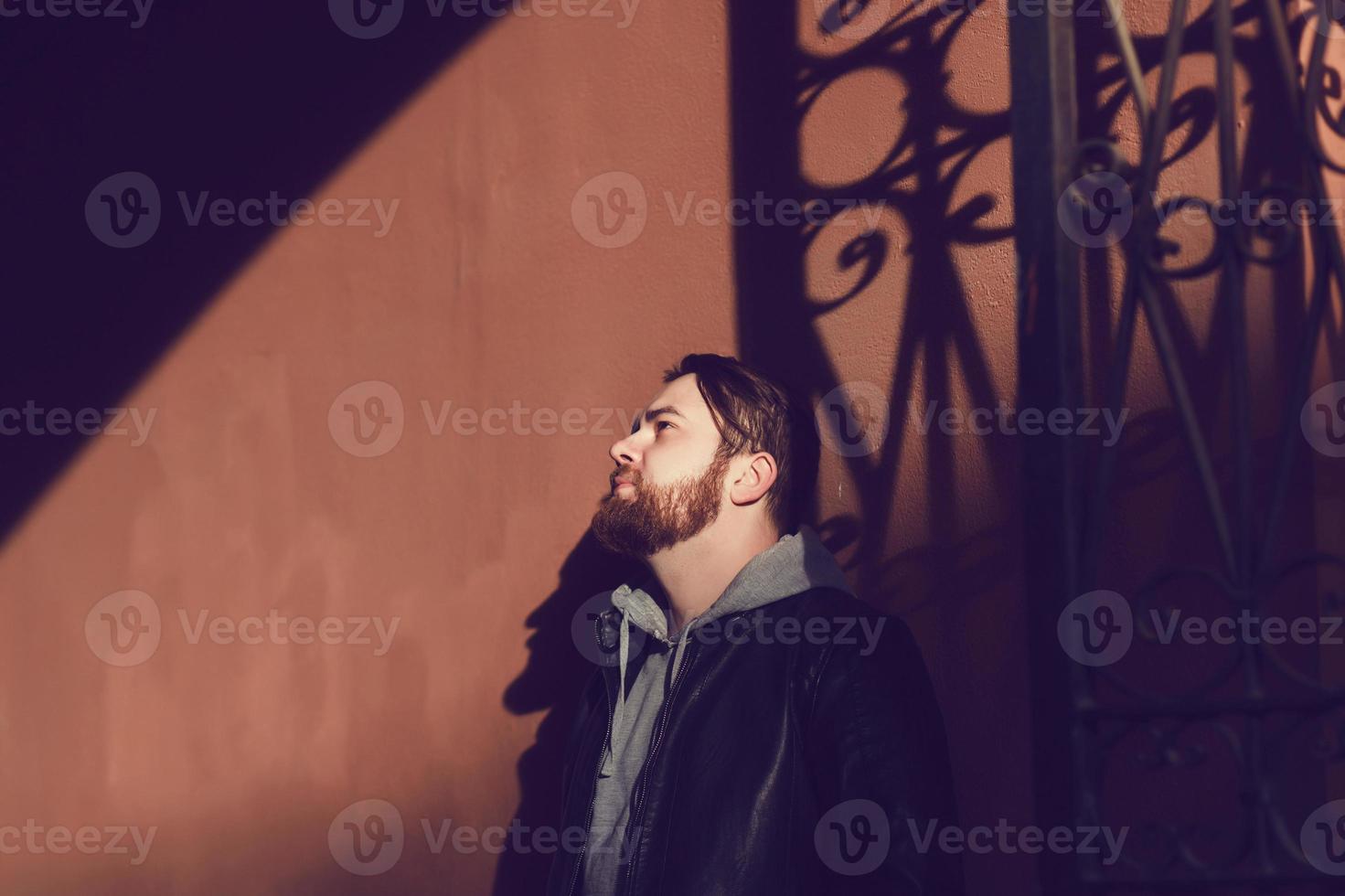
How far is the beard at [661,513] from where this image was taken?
241 cm

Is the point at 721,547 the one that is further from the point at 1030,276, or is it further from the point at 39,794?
the point at 39,794

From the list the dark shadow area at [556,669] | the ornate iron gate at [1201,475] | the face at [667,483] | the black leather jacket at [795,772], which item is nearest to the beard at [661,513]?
the face at [667,483]

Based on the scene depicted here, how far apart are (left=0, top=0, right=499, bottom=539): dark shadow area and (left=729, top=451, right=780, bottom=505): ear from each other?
1142 mm

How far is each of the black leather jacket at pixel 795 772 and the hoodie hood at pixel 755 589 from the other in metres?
0.03

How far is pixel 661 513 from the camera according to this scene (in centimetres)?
241

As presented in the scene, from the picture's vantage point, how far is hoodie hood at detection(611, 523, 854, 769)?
233cm

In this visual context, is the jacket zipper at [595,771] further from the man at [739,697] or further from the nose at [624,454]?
the nose at [624,454]

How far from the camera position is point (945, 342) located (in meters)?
2.46

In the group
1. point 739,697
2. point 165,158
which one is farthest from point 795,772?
point 165,158

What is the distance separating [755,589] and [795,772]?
0.35 metres

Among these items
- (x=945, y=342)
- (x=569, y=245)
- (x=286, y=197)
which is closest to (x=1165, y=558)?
(x=945, y=342)

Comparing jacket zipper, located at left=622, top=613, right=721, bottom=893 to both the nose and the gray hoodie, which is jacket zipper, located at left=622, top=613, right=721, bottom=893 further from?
the nose

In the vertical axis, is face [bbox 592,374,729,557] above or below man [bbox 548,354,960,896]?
above

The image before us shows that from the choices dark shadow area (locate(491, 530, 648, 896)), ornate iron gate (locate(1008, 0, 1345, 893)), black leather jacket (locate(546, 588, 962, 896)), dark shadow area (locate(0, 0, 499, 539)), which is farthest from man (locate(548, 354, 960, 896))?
dark shadow area (locate(0, 0, 499, 539))
